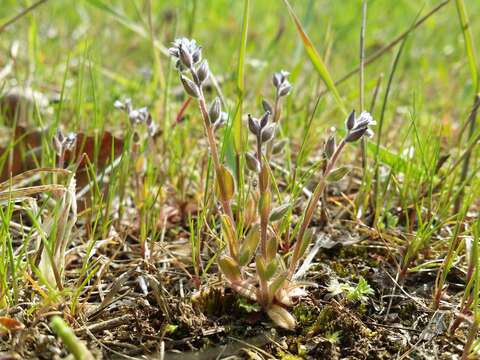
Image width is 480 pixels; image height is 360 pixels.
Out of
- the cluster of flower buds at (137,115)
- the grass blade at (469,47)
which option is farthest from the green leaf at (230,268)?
the grass blade at (469,47)

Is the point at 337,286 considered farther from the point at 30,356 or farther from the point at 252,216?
the point at 30,356

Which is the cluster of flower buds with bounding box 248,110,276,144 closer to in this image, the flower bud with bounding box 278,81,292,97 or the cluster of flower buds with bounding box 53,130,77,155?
the flower bud with bounding box 278,81,292,97

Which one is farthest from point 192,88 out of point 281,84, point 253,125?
point 281,84

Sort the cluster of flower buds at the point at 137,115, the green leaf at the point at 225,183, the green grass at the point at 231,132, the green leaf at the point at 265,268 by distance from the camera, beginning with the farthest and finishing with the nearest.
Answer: the cluster of flower buds at the point at 137,115 → the green grass at the point at 231,132 → the green leaf at the point at 225,183 → the green leaf at the point at 265,268

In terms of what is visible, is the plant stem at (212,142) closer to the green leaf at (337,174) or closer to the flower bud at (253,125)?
the flower bud at (253,125)

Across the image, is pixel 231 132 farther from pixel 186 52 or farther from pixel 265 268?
pixel 265 268

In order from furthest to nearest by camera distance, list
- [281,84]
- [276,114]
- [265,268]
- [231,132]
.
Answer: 1. [231,132]
2. [276,114]
3. [281,84]
4. [265,268]

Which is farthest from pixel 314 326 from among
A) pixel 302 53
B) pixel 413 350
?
pixel 302 53
